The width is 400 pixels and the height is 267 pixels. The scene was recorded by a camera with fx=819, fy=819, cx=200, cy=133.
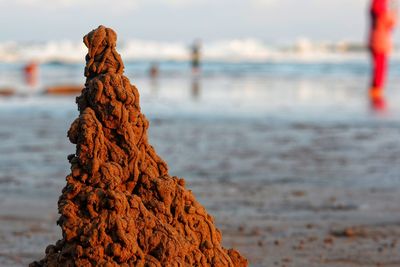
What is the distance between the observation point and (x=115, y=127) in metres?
3.54

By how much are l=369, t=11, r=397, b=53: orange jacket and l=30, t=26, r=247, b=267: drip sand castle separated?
48.4ft

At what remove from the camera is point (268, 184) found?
905 cm

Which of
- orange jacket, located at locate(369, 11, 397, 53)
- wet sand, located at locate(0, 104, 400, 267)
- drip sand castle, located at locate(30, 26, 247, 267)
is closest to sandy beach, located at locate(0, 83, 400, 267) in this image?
wet sand, located at locate(0, 104, 400, 267)

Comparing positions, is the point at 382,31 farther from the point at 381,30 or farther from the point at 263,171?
the point at 263,171

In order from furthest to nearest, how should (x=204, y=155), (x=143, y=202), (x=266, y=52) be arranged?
(x=266, y=52) → (x=204, y=155) → (x=143, y=202)

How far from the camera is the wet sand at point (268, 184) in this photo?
235 inches

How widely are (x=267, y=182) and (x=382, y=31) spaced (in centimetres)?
980

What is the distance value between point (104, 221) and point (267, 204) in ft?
15.2

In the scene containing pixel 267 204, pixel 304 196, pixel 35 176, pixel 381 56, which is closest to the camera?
pixel 267 204

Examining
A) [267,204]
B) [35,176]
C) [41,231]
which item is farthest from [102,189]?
[35,176]

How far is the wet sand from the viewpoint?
235 inches

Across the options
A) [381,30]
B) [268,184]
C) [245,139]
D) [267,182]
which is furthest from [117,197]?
[381,30]

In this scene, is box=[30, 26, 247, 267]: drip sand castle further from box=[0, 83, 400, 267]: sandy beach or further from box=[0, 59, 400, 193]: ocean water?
box=[0, 59, 400, 193]: ocean water

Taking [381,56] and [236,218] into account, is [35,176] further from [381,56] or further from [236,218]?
[381,56]
